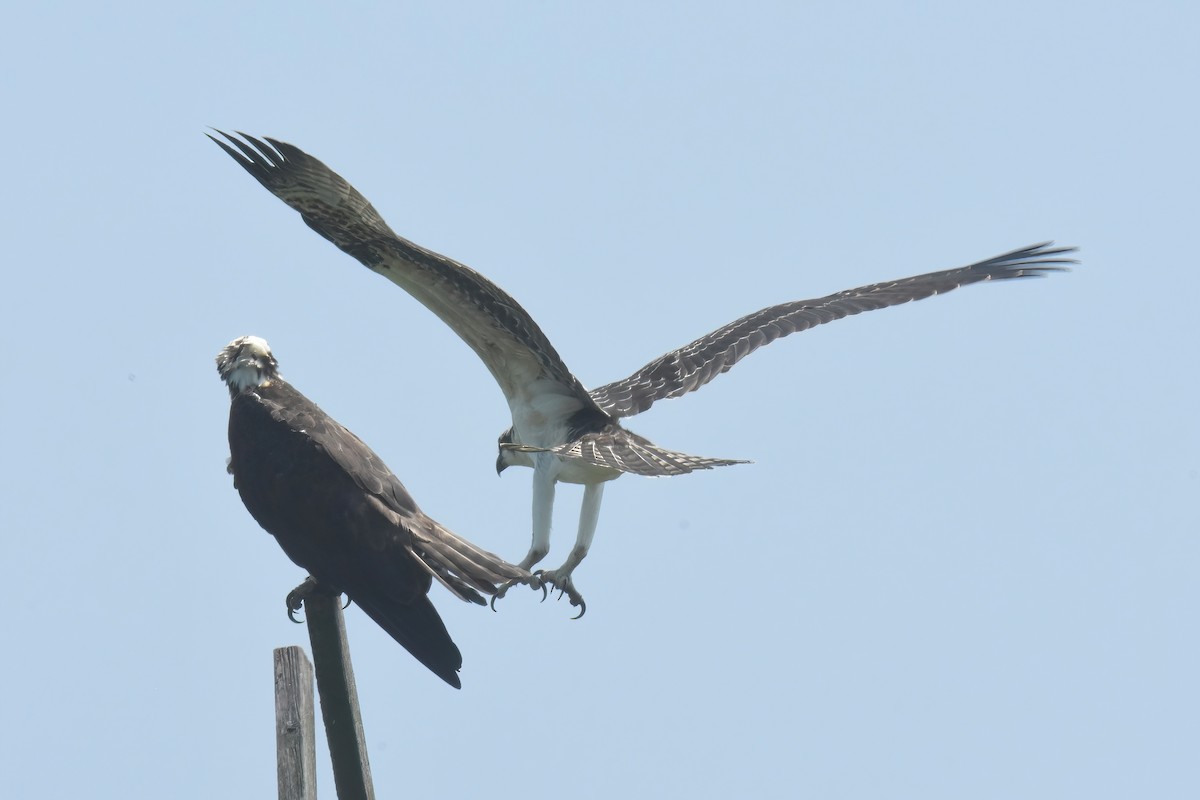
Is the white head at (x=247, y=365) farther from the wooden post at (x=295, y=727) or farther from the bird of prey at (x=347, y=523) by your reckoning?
the wooden post at (x=295, y=727)

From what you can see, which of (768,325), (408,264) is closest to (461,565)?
(408,264)

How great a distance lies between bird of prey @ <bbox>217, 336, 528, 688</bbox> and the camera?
6.34 meters

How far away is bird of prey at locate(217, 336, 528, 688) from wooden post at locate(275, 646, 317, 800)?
815 mm

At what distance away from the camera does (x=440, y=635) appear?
6199 mm

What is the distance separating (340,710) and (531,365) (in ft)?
13.6

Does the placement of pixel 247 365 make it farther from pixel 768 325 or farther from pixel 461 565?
pixel 768 325

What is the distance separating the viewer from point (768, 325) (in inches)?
429

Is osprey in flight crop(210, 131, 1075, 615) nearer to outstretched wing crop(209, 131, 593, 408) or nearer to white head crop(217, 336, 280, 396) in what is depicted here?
outstretched wing crop(209, 131, 593, 408)

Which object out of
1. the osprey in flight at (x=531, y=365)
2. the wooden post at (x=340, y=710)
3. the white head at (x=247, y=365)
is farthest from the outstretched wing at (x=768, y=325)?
the wooden post at (x=340, y=710)

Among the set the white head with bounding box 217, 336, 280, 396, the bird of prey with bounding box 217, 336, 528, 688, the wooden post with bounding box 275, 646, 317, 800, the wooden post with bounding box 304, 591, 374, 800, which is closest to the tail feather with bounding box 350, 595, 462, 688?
the bird of prey with bounding box 217, 336, 528, 688

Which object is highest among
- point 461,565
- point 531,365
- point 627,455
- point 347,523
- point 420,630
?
point 531,365

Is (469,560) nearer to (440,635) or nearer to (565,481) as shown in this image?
(440,635)

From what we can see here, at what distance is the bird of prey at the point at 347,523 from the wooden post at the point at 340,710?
665 millimetres

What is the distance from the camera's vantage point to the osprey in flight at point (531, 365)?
8.43m
